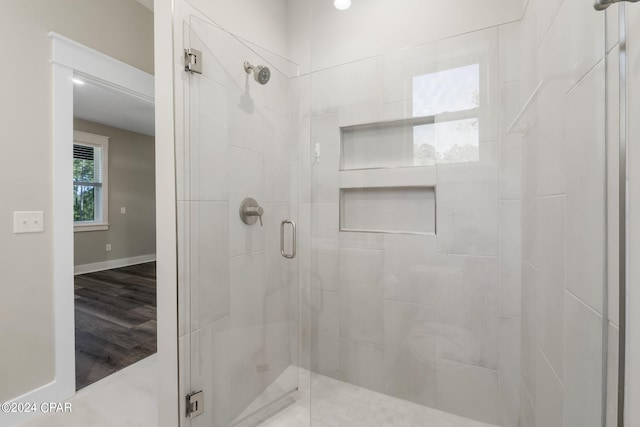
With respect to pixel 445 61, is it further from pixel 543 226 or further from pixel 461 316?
pixel 461 316

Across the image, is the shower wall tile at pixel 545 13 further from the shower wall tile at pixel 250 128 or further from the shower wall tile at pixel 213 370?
the shower wall tile at pixel 213 370

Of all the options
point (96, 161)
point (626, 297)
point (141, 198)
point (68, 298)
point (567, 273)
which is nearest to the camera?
point (626, 297)

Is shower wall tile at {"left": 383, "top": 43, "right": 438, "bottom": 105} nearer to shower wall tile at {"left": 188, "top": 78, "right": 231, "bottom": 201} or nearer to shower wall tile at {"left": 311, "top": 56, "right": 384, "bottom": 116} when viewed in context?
shower wall tile at {"left": 311, "top": 56, "right": 384, "bottom": 116}

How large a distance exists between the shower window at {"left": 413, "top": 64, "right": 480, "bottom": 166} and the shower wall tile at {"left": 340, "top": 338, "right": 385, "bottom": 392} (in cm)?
102

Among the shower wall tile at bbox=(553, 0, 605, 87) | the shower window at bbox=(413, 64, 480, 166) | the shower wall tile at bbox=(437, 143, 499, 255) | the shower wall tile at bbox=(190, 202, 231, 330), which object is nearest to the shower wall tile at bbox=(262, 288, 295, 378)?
the shower wall tile at bbox=(190, 202, 231, 330)

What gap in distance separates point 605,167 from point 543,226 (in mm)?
464

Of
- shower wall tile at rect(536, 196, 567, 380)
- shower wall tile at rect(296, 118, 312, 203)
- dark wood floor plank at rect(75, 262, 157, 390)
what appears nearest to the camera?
shower wall tile at rect(536, 196, 567, 380)

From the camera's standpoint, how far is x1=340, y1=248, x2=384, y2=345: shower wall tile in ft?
4.81

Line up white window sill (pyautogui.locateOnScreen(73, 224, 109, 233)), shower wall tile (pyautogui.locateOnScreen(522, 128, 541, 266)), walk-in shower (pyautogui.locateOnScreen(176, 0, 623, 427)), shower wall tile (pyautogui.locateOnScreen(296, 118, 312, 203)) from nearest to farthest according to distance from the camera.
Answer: shower wall tile (pyautogui.locateOnScreen(522, 128, 541, 266)) → walk-in shower (pyautogui.locateOnScreen(176, 0, 623, 427)) → shower wall tile (pyautogui.locateOnScreen(296, 118, 312, 203)) → white window sill (pyautogui.locateOnScreen(73, 224, 109, 233))

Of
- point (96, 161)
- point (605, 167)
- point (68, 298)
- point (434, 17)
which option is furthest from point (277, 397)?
point (96, 161)

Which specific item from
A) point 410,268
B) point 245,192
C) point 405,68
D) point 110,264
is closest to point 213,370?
point 245,192

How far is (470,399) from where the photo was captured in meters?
1.29

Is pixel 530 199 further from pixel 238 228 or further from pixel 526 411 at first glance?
pixel 238 228

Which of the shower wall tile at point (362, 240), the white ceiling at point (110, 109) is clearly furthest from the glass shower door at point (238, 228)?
the white ceiling at point (110, 109)
